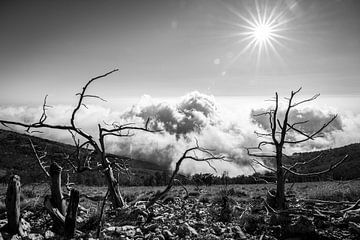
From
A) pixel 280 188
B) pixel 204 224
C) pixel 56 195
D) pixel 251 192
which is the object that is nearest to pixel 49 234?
pixel 56 195

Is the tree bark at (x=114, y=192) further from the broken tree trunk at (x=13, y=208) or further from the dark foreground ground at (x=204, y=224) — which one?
the broken tree trunk at (x=13, y=208)

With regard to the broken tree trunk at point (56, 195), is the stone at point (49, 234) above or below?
below

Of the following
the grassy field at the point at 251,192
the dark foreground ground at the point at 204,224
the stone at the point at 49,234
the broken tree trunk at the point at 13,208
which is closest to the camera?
the broken tree trunk at the point at 13,208

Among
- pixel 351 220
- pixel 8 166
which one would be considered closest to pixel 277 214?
pixel 351 220

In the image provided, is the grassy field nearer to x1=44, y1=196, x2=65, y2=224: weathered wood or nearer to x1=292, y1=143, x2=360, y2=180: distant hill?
x1=292, y1=143, x2=360, y2=180: distant hill

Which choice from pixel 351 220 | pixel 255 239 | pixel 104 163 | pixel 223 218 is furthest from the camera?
pixel 104 163

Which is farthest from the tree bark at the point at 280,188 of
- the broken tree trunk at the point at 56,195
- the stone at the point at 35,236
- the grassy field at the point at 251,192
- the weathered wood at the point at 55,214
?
the stone at the point at 35,236

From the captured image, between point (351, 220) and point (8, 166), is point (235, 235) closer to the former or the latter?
point (351, 220)

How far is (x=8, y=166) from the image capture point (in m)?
100

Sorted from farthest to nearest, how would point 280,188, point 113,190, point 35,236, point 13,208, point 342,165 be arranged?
point 342,165, point 113,190, point 280,188, point 35,236, point 13,208

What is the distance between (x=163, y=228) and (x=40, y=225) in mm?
3853

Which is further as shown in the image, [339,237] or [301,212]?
[301,212]

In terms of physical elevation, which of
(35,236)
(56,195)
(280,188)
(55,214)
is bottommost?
(35,236)

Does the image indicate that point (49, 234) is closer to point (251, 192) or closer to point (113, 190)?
point (113, 190)
